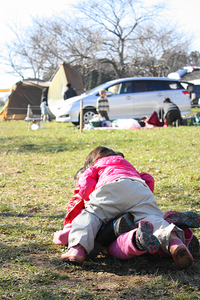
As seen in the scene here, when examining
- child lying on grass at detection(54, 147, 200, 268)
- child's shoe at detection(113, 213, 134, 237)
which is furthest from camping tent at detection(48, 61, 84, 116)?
child's shoe at detection(113, 213, 134, 237)

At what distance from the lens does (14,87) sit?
68.7 feet

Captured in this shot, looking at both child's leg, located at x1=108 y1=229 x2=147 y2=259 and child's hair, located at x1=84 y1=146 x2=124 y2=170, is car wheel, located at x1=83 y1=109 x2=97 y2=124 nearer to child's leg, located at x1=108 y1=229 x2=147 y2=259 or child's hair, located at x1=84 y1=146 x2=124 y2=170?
child's hair, located at x1=84 y1=146 x2=124 y2=170

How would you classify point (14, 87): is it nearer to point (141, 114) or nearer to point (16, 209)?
point (141, 114)

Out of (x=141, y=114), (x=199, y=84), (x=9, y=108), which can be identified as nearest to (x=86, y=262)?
(x=141, y=114)

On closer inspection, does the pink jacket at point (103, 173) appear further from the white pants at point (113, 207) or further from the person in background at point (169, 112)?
the person in background at point (169, 112)

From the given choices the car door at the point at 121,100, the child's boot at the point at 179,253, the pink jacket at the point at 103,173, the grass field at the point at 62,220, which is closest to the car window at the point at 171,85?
the car door at the point at 121,100

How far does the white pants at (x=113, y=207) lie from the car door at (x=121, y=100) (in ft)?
33.8

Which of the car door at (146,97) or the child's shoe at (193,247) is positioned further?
the car door at (146,97)

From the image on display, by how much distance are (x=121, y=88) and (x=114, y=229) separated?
1098 centimetres

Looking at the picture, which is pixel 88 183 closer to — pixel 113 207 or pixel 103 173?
pixel 103 173

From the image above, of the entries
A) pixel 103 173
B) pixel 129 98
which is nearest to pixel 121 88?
pixel 129 98

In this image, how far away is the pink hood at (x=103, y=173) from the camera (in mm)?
2551

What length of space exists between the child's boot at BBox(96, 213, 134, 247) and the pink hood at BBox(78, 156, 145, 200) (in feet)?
1.04

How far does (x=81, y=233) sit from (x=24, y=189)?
8.51 feet
